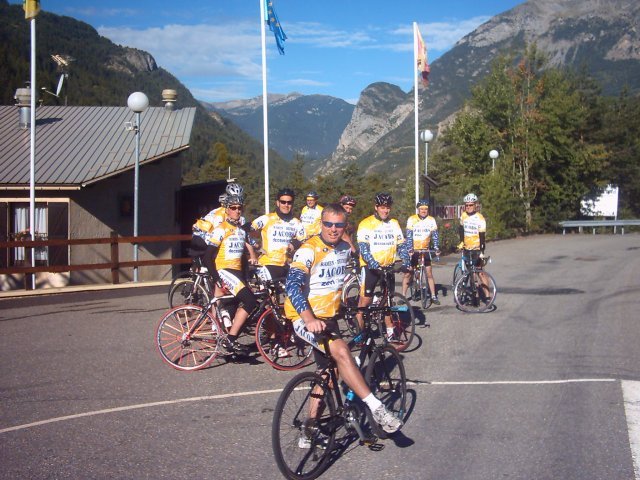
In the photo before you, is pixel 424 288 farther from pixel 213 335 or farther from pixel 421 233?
pixel 213 335

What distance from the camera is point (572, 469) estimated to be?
5160 millimetres

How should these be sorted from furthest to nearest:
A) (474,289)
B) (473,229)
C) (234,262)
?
(473,229), (474,289), (234,262)

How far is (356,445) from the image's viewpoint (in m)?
5.77

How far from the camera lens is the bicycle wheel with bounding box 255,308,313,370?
8.62 metres

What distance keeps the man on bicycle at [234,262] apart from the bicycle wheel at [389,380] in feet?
8.76

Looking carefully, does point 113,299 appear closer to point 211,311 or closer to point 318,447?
point 211,311

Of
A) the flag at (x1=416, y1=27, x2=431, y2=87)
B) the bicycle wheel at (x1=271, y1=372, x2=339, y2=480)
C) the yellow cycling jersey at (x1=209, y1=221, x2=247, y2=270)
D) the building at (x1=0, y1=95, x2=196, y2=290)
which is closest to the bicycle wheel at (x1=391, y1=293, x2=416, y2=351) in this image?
the yellow cycling jersey at (x1=209, y1=221, x2=247, y2=270)

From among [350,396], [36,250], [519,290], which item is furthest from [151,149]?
[350,396]

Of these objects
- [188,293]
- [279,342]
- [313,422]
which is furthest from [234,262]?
[313,422]

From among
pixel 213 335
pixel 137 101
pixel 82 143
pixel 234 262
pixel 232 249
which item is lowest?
pixel 213 335

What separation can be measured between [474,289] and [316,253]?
730 cm

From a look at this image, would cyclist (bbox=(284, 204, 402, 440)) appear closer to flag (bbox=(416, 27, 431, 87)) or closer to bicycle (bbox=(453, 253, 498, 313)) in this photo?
bicycle (bbox=(453, 253, 498, 313))

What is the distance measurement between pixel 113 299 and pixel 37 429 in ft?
29.4

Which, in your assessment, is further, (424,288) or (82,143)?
(82,143)
